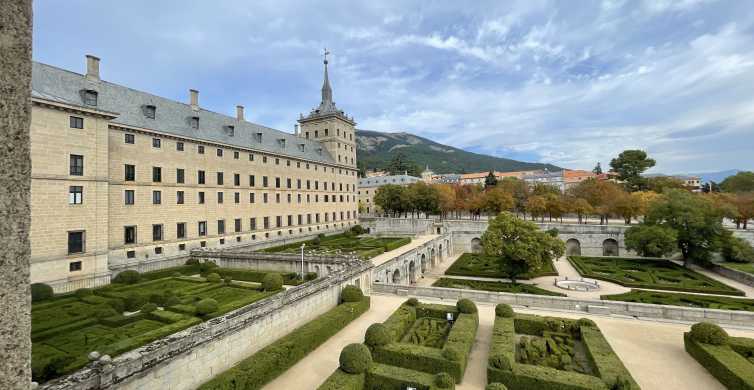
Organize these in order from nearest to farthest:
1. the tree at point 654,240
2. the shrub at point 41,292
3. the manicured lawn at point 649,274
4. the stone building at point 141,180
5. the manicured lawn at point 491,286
Result: the shrub at point 41,292
the stone building at point 141,180
the manicured lawn at point 491,286
the manicured lawn at point 649,274
the tree at point 654,240

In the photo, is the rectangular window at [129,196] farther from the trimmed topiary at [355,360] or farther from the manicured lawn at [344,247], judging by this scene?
the trimmed topiary at [355,360]

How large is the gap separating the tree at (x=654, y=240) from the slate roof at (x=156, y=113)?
4808 centimetres

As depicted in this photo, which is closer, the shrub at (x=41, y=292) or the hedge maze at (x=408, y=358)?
the hedge maze at (x=408, y=358)

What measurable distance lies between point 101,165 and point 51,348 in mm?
17268

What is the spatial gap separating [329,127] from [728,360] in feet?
203

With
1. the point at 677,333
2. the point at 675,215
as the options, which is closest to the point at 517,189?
the point at 675,215

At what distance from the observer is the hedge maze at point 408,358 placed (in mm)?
13875

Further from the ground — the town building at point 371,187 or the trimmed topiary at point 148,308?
the town building at point 371,187

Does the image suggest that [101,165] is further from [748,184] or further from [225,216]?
[748,184]

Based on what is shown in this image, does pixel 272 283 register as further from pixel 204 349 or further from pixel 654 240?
pixel 654 240

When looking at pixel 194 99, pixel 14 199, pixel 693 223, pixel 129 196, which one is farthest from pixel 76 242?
pixel 693 223

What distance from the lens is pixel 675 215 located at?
4162 centimetres

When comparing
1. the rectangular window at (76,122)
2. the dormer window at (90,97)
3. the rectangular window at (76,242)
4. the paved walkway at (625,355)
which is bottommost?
the paved walkway at (625,355)

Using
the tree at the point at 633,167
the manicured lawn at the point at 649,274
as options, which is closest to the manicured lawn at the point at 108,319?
the manicured lawn at the point at 649,274
